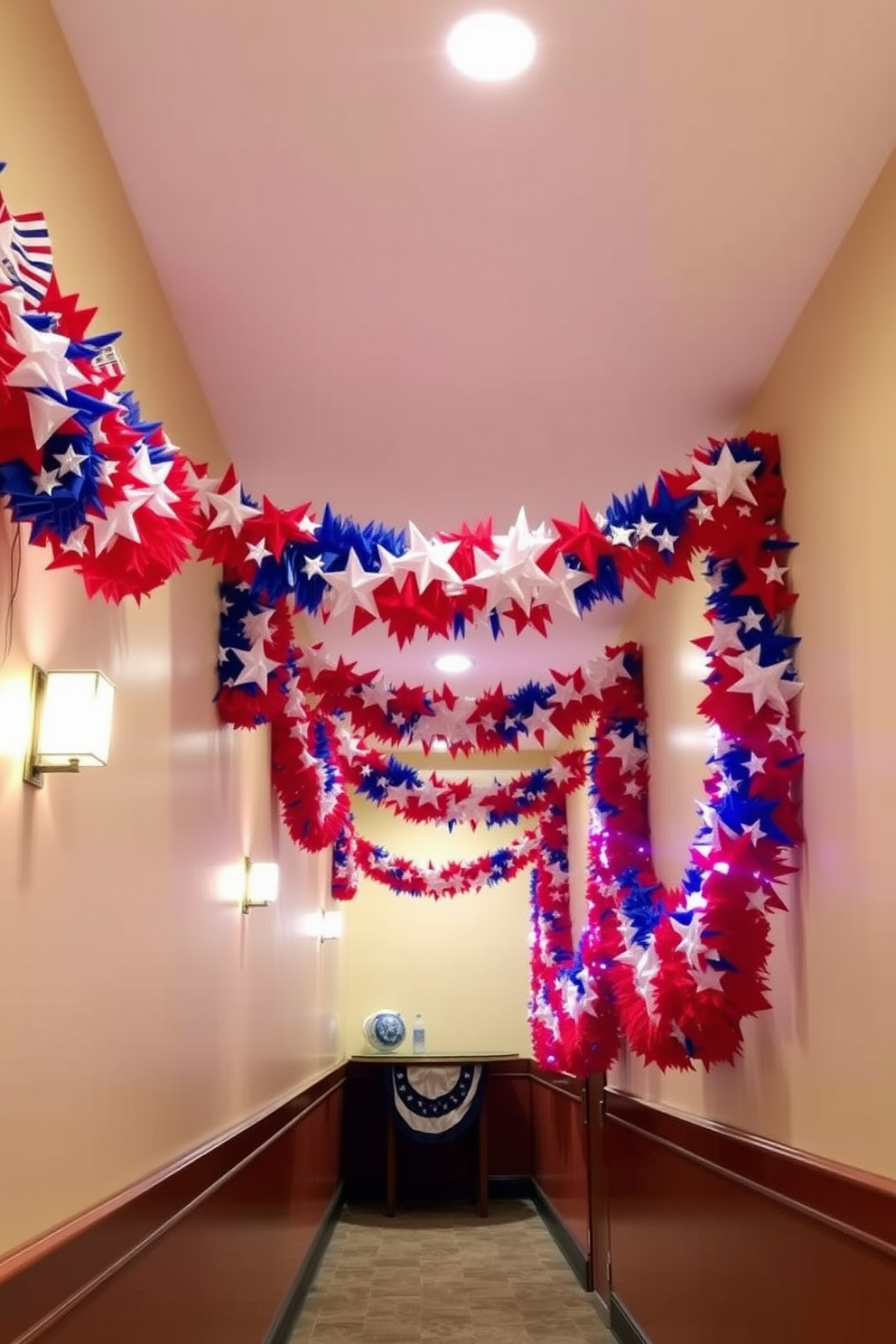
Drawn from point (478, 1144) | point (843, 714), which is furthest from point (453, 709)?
point (478, 1144)

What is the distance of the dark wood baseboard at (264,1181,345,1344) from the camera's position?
13.1ft

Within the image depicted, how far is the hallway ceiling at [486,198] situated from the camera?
194cm

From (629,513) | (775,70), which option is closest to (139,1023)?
(629,513)

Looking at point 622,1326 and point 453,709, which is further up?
point 453,709

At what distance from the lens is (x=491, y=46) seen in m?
1.96

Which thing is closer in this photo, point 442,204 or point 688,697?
point 442,204

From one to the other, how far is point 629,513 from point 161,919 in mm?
1412

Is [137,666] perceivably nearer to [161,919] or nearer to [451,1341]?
[161,919]

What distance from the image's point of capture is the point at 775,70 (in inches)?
78.5

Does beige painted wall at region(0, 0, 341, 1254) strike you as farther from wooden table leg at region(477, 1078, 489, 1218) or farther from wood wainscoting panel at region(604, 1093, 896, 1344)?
wooden table leg at region(477, 1078, 489, 1218)

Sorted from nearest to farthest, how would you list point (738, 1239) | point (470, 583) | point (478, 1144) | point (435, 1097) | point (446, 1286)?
point (470, 583), point (738, 1239), point (446, 1286), point (435, 1097), point (478, 1144)

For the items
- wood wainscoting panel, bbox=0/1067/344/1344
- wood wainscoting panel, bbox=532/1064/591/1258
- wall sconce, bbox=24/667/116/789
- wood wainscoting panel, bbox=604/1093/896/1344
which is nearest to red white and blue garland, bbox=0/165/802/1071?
wall sconce, bbox=24/667/116/789

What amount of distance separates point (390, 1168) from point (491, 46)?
20.7 feet

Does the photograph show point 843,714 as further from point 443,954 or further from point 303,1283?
point 443,954
